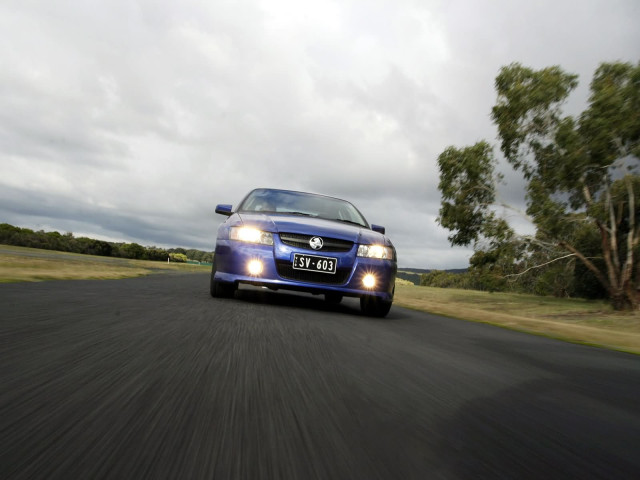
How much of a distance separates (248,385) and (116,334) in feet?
4.54

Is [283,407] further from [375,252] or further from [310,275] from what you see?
[375,252]

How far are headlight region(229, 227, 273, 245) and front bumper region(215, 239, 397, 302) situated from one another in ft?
0.20

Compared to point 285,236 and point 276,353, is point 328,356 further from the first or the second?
point 285,236

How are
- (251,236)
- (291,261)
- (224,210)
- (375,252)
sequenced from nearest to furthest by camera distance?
(291,261) → (251,236) → (375,252) → (224,210)

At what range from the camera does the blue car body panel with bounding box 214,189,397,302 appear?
225 inches

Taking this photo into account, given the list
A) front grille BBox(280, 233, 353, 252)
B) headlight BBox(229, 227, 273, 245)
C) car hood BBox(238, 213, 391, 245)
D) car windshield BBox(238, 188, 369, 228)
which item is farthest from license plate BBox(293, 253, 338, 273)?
car windshield BBox(238, 188, 369, 228)

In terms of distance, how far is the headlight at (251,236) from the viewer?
19.0 ft

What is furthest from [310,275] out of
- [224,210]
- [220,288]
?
[224,210]

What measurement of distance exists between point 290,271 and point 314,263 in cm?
30

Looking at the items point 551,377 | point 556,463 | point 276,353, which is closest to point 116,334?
point 276,353

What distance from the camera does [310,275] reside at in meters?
5.77

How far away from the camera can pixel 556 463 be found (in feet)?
4.68

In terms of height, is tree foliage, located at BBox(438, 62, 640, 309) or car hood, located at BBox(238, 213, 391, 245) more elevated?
tree foliage, located at BBox(438, 62, 640, 309)

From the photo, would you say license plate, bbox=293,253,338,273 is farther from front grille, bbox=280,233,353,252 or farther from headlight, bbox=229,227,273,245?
headlight, bbox=229,227,273,245
